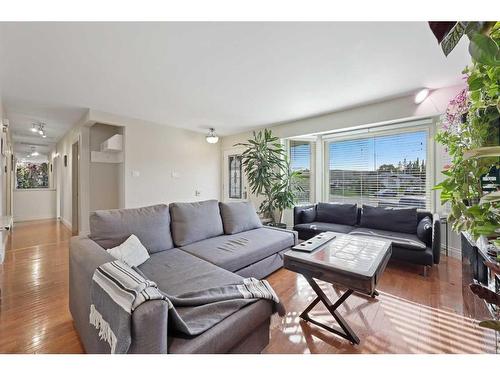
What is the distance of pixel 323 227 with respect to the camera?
354 centimetres

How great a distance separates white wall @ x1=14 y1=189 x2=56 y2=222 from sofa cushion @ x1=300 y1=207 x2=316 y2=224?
763cm

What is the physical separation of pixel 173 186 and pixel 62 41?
10.9 ft

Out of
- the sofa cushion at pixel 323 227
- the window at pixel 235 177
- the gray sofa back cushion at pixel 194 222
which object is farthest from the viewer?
the window at pixel 235 177

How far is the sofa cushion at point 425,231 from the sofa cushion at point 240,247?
65.0 inches

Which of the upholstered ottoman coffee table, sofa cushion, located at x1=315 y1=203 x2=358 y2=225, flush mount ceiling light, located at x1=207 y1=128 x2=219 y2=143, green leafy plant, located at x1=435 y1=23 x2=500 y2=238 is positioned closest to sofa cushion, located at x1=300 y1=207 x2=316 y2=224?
sofa cushion, located at x1=315 y1=203 x2=358 y2=225

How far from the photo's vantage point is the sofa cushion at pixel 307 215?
394 centimetres

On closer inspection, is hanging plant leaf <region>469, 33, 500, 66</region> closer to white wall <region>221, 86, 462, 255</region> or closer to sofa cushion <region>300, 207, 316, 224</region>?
white wall <region>221, 86, 462, 255</region>

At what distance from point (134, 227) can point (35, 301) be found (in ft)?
3.79

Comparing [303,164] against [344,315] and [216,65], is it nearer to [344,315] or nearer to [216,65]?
[216,65]

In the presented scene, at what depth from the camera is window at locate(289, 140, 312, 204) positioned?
4723 millimetres

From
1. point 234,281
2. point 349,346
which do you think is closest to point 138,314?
point 234,281

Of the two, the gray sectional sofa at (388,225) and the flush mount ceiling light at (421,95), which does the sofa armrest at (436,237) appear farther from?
the flush mount ceiling light at (421,95)

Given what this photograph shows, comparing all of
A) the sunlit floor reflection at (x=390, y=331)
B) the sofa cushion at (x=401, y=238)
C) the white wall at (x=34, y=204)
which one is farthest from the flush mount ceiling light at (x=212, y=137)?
the white wall at (x=34, y=204)

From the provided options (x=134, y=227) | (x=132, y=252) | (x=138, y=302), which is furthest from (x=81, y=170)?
(x=138, y=302)
